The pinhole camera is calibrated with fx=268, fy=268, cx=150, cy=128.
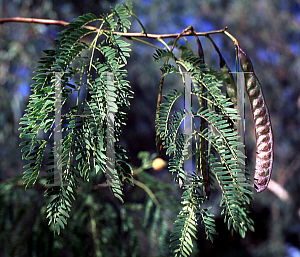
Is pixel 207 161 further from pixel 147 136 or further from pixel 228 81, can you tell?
pixel 147 136

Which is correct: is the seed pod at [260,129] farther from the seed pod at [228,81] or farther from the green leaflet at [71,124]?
the green leaflet at [71,124]

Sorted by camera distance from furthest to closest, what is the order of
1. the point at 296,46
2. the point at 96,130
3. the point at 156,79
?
the point at 156,79 < the point at 296,46 < the point at 96,130

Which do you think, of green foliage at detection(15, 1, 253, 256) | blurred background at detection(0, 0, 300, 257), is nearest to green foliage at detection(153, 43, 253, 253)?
green foliage at detection(15, 1, 253, 256)

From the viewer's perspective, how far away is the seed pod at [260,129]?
0.86ft

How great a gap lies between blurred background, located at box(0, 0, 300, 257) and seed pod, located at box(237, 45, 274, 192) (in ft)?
1.63

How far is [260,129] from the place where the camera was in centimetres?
28

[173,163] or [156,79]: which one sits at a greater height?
[156,79]

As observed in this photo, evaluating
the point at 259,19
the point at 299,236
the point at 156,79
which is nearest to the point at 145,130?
Result: the point at 156,79

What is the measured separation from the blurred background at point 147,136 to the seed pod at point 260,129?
50cm

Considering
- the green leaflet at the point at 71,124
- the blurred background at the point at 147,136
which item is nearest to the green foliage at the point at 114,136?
the green leaflet at the point at 71,124

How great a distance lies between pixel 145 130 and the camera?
2.99m

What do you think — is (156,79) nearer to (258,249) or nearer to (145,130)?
(145,130)

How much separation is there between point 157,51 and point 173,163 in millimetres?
124

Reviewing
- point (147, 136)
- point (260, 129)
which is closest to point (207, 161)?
point (260, 129)
